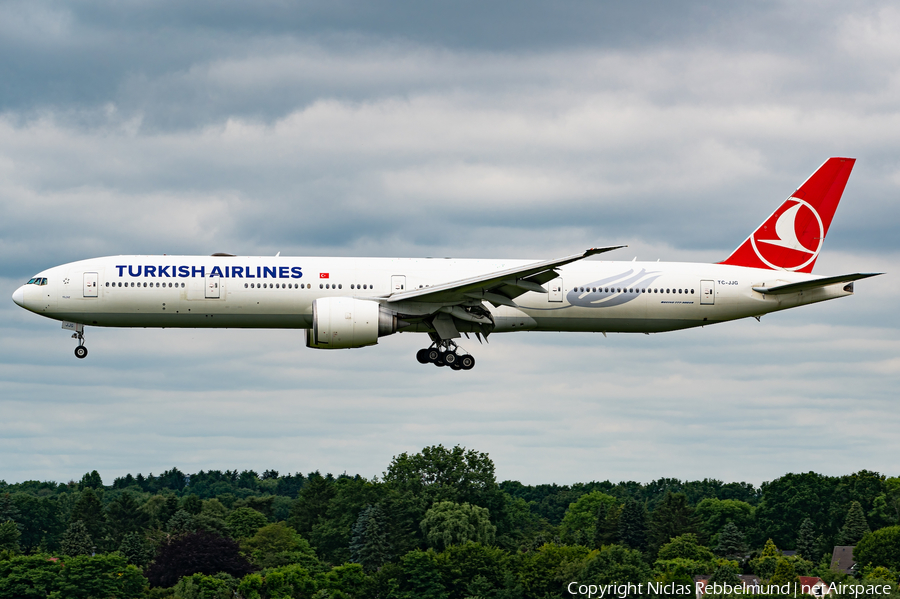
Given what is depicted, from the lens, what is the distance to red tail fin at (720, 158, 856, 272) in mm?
63719

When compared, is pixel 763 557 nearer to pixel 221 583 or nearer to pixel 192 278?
pixel 221 583

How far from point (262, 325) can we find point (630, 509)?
128 meters

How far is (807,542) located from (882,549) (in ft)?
90.5

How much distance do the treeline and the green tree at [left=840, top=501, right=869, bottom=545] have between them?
0.20m

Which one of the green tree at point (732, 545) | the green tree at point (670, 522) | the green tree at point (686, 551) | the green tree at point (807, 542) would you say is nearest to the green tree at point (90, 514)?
the green tree at point (670, 522)

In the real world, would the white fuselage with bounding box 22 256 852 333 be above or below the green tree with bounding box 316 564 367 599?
above

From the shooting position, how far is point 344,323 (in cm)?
5281

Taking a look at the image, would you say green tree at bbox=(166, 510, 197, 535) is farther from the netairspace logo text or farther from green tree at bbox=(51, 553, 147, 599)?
the netairspace logo text

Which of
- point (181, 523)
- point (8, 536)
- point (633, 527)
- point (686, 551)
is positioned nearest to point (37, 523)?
point (8, 536)

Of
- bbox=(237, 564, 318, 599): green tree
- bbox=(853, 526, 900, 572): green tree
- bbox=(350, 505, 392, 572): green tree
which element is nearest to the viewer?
bbox=(237, 564, 318, 599): green tree

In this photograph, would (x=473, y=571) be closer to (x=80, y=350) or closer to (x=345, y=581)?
(x=345, y=581)

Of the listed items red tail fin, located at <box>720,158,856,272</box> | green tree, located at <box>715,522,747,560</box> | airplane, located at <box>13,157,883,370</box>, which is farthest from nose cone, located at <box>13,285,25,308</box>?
green tree, located at <box>715,522,747,560</box>

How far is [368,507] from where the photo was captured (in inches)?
6083

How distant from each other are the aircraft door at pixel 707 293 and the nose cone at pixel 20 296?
34715 mm
